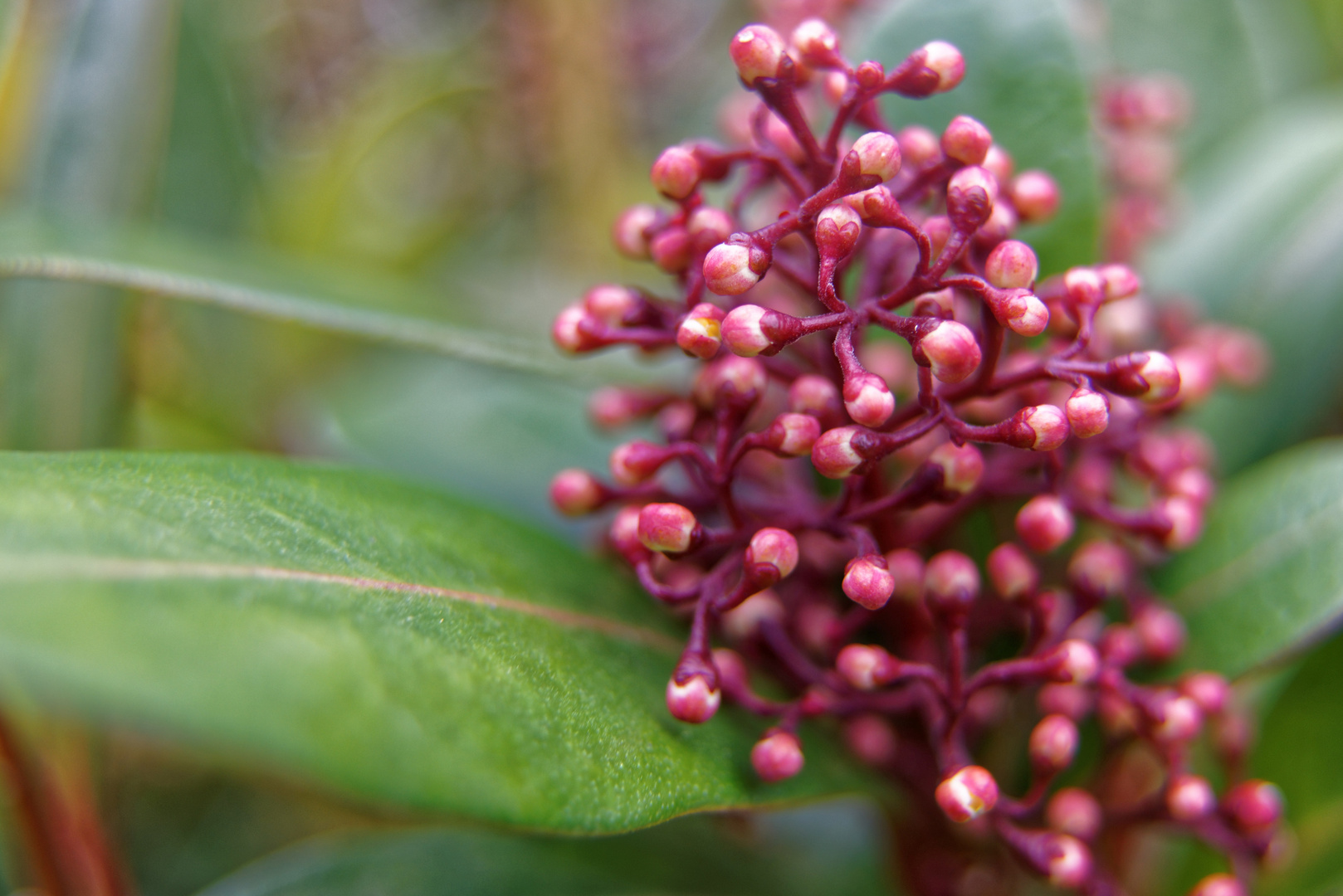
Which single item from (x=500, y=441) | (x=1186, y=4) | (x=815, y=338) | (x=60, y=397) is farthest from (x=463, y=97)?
(x=815, y=338)

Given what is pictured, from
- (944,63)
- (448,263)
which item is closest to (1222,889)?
(944,63)

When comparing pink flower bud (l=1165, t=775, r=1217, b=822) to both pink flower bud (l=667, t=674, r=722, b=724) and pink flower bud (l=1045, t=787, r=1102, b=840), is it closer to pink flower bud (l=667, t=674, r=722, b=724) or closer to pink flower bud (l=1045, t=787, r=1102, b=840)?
pink flower bud (l=1045, t=787, r=1102, b=840)

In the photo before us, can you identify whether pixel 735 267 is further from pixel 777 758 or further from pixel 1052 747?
pixel 1052 747

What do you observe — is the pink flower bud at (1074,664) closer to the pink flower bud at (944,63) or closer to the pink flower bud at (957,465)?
the pink flower bud at (957,465)

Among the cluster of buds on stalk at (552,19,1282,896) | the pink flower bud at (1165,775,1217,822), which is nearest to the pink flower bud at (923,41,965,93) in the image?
the cluster of buds on stalk at (552,19,1282,896)

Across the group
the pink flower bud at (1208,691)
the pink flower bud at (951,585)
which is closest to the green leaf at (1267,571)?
the pink flower bud at (1208,691)

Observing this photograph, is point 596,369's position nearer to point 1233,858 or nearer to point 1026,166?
point 1026,166
